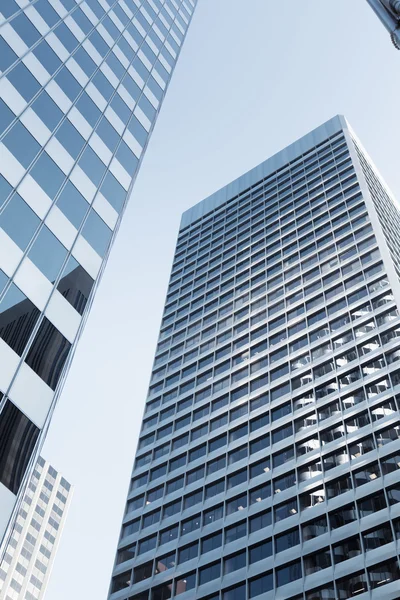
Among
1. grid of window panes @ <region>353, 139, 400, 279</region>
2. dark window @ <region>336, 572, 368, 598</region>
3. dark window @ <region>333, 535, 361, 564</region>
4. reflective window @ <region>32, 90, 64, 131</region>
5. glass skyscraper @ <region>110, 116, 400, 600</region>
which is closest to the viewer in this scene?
reflective window @ <region>32, 90, 64, 131</region>

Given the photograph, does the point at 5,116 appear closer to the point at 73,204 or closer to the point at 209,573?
the point at 73,204

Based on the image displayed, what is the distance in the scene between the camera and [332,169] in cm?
9688

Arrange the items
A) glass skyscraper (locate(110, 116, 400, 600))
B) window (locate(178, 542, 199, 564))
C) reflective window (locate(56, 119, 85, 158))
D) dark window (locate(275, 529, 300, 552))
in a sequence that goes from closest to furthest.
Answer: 1. reflective window (locate(56, 119, 85, 158))
2. glass skyscraper (locate(110, 116, 400, 600))
3. dark window (locate(275, 529, 300, 552))
4. window (locate(178, 542, 199, 564))

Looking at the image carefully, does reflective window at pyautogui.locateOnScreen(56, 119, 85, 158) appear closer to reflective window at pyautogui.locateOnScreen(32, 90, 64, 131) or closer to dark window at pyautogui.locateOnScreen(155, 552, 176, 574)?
reflective window at pyautogui.locateOnScreen(32, 90, 64, 131)

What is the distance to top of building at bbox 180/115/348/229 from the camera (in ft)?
354

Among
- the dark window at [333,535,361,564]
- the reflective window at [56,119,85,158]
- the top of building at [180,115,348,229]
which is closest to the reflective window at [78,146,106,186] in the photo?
the reflective window at [56,119,85,158]

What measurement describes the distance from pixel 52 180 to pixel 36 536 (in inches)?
4990

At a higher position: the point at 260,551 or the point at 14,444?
the point at 14,444

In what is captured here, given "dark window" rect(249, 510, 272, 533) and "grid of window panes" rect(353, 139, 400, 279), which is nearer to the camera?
"dark window" rect(249, 510, 272, 533)

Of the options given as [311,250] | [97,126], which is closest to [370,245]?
[311,250]

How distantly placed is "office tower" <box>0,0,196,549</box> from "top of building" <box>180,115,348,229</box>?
76.1 meters

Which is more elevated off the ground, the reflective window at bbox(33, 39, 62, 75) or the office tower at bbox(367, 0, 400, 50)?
the reflective window at bbox(33, 39, 62, 75)

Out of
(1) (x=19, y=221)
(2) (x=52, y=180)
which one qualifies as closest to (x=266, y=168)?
(2) (x=52, y=180)

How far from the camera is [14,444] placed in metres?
18.4
